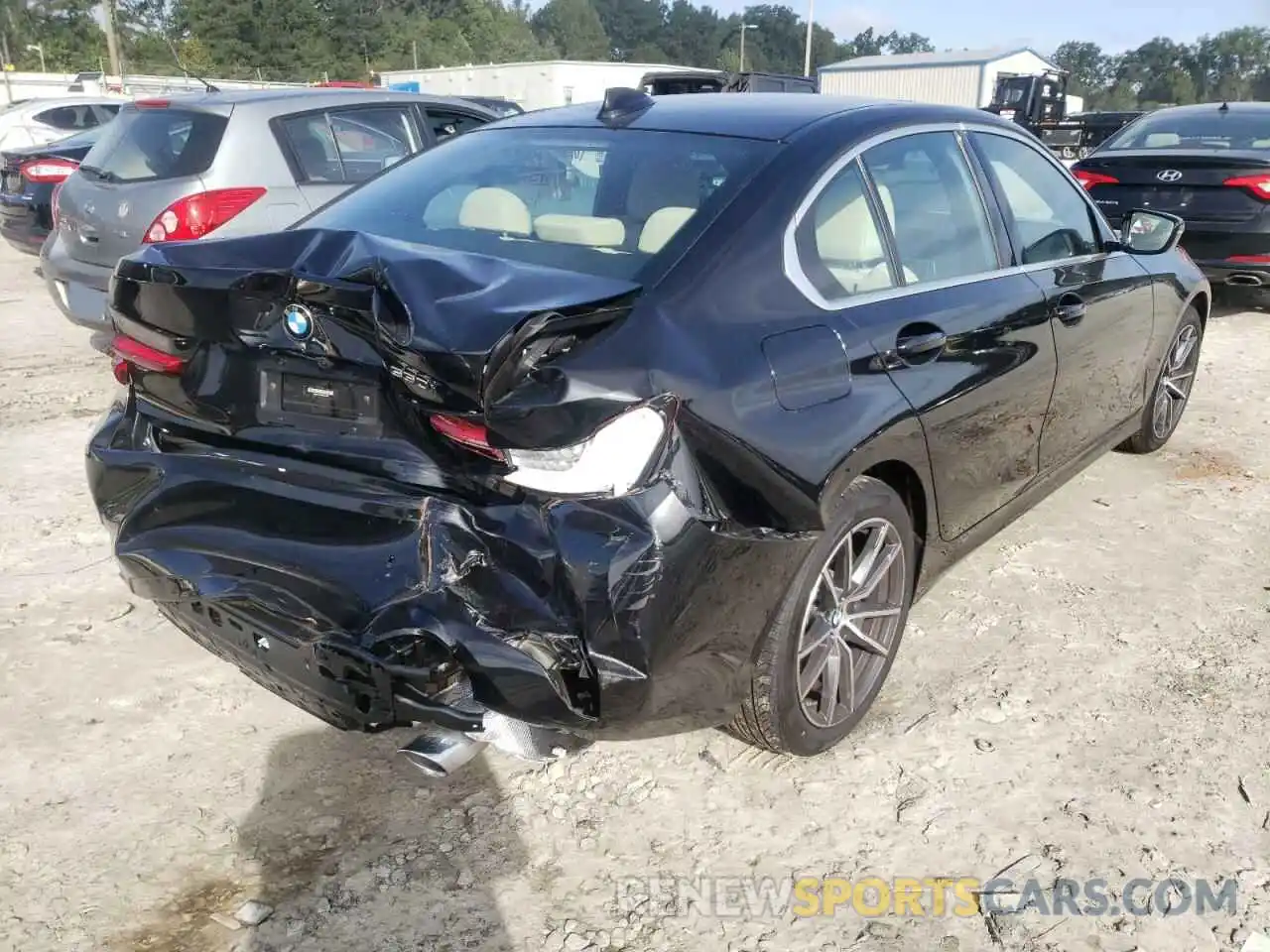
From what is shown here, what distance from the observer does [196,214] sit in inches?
224

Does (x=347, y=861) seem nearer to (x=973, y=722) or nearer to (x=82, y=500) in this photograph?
(x=973, y=722)

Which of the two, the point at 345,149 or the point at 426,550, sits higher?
the point at 345,149

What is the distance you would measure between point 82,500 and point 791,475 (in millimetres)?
3387

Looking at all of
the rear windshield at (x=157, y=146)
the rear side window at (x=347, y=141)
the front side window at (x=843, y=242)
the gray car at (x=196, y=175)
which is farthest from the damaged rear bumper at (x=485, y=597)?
the rear windshield at (x=157, y=146)

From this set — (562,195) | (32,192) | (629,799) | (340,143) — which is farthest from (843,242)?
(32,192)

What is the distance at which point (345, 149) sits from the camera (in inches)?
251

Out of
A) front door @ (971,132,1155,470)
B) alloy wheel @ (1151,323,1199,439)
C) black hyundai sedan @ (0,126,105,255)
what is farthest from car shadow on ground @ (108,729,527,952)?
black hyundai sedan @ (0,126,105,255)

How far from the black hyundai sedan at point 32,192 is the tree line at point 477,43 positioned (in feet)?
→ 68.4

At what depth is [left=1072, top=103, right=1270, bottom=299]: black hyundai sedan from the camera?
7625 millimetres

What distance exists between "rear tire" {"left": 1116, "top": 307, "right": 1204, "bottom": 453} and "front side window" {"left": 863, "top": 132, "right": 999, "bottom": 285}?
6.62 ft

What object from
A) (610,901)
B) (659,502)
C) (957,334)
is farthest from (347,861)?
(957,334)

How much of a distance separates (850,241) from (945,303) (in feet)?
1.29

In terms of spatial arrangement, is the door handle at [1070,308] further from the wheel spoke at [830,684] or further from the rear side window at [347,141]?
the rear side window at [347,141]

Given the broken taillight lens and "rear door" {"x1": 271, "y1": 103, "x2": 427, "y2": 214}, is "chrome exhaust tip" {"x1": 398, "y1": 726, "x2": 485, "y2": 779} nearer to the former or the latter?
the broken taillight lens
